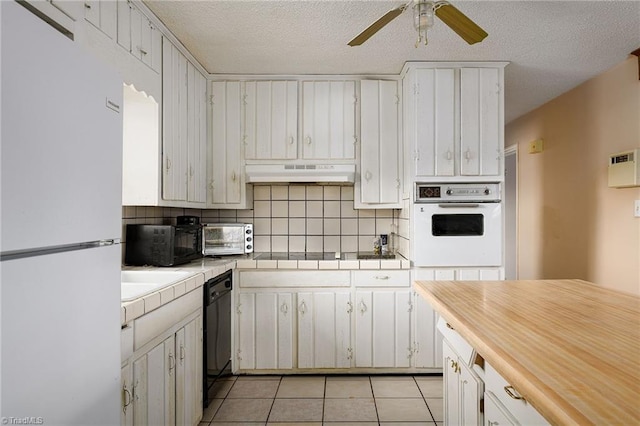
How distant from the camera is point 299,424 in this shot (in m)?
2.17

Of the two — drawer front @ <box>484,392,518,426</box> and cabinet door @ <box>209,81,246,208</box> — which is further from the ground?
cabinet door @ <box>209,81,246,208</box>

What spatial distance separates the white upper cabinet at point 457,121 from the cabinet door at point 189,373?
189cm

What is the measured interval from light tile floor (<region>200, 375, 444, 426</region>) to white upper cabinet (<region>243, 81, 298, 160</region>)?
181 cm

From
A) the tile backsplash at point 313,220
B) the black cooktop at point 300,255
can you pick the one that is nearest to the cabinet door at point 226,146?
the tile backsplash at point 313,220

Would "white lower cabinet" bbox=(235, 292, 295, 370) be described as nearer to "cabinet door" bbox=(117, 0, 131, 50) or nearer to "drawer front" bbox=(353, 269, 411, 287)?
"drawer front" bbox=(353, 269, 411, 287)

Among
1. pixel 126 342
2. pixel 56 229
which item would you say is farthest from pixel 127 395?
pixel 56 229

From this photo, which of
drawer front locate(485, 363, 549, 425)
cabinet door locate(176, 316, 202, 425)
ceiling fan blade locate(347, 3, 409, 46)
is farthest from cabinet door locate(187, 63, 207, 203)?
drawer front locate(485, 363, 549, 425)

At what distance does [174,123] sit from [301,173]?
104 cm

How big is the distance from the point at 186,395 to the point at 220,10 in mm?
2164

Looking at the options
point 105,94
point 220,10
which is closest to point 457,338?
point 105,94

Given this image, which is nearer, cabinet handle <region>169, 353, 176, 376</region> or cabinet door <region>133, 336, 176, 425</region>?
cabinet door <region>133, 336, 176, 425</region>

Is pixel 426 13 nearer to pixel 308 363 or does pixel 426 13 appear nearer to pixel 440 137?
pixel 440 137

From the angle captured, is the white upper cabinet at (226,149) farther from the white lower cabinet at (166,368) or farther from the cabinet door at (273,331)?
the white lower cabinet at (166,368)

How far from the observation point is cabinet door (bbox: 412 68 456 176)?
9.02 ft
